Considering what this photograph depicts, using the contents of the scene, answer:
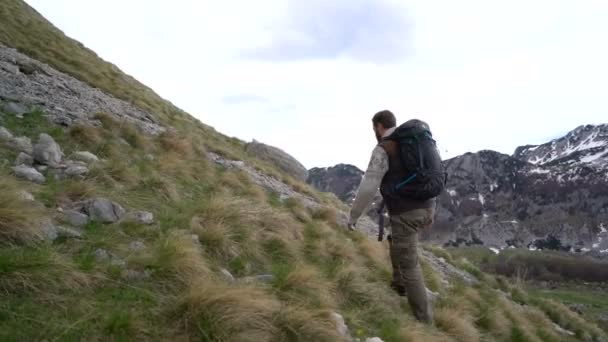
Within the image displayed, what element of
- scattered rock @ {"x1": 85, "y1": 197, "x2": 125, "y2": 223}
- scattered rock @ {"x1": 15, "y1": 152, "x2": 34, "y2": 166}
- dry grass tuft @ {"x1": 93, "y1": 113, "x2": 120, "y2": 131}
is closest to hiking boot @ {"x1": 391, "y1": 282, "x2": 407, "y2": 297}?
scattered rock @ {"x1": 85, "y1": 197, "x2": 125, "y2": 223}

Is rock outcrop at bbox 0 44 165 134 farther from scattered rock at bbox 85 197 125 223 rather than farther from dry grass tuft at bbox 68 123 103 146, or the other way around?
scattered rock at bbox 85 197 125 223

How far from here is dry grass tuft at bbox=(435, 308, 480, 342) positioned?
7.36m

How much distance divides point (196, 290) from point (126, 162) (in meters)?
5.43

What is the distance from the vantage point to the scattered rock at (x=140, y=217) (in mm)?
6358

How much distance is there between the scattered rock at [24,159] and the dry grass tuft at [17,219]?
2247mm

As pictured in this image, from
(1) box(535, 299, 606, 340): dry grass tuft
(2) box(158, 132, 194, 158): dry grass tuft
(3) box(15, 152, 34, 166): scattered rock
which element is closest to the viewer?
(3) box(15, 152, 34, 166): scattered rock

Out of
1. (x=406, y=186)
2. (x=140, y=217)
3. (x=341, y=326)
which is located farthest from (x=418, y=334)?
Answer: (x=140, y=217)

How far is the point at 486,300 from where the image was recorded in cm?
1124

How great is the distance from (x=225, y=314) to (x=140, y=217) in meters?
2.76

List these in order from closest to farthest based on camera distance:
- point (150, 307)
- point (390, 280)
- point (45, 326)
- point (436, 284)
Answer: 1. point (45, 326)
2. point (150, 307)
3. point (390, 280)
4. point (436, 284)

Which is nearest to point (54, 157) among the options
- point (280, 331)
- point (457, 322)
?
point (280, 331)

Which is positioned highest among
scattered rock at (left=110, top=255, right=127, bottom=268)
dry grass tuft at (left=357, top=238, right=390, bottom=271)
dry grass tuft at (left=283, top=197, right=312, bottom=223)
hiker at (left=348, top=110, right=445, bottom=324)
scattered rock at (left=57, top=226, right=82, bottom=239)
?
hiker at (left=348, top=110, right=445, bottom=324)

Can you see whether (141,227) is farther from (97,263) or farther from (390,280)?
(390,280)

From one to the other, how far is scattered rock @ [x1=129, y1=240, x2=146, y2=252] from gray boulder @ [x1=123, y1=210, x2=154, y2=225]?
0.60m
